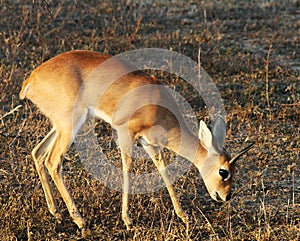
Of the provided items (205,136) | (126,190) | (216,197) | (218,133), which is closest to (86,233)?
(126,190)

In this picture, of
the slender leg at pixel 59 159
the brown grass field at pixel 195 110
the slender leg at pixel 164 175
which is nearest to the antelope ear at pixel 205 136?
the slender leg at pixel 164 175

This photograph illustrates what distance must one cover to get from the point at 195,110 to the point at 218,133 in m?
2.57

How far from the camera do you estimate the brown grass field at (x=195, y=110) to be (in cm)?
→ 558

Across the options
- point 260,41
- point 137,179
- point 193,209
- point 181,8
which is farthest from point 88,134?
point 181,8

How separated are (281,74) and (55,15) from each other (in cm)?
389

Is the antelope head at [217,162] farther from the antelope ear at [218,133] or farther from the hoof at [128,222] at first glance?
the hoof at [128,222]

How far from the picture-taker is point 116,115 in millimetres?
5773

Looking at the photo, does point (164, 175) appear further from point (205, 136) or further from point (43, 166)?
point (43, 166)

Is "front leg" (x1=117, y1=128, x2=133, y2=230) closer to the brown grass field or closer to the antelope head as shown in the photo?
the brown grass field

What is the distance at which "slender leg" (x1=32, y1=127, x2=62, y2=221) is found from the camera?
5.68 metres

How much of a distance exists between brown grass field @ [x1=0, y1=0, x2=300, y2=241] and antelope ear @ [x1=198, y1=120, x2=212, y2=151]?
2.05 feet

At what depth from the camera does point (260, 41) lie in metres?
10.7

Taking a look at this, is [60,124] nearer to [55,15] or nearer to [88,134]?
[88,134]

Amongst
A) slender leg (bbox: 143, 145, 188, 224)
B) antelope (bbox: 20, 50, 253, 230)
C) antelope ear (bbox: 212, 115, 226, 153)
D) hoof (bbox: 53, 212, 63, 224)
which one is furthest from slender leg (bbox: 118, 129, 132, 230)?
antelope ear (bbox: 212, 115, 226, 153)
